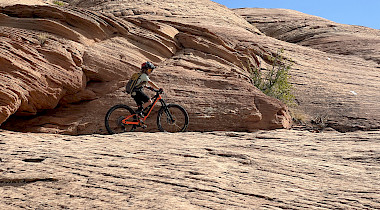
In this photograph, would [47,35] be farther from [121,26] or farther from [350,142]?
[350,142]

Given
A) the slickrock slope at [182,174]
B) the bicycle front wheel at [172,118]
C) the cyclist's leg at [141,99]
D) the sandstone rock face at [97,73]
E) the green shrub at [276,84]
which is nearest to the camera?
the slickrock slope at [182,174]

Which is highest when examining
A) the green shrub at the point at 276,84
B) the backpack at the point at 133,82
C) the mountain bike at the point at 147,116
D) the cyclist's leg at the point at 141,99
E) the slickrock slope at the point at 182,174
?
the green shrub at the point at 276,84

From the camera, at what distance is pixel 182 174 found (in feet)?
21.2

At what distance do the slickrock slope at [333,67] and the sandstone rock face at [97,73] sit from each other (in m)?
3.17

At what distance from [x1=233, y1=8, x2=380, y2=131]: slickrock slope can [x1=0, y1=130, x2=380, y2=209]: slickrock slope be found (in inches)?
226

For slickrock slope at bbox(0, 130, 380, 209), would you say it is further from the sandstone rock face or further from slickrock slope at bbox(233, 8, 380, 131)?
slickrock slope at bbox(233, 8, 380, 131)

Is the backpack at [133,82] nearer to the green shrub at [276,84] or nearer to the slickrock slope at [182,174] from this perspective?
the slickrock slope at [182,174]

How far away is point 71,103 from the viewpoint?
483 inches

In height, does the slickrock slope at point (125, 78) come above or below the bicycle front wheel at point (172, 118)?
above

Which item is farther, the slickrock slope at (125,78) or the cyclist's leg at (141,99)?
the slickrock slope at (125,78)

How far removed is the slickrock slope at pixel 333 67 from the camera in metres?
14.6

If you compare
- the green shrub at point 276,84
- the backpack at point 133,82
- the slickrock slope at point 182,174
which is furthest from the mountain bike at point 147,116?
the green shrub at point 276,84

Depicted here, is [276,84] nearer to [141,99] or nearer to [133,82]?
[141,99]

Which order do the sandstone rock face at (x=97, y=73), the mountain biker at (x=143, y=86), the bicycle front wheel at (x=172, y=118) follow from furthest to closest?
the sandstone rock face at (x=97, y=73) → the bicycle front wheel at (x=172, y=118) → the mountain biker at (x=143, y=86)
